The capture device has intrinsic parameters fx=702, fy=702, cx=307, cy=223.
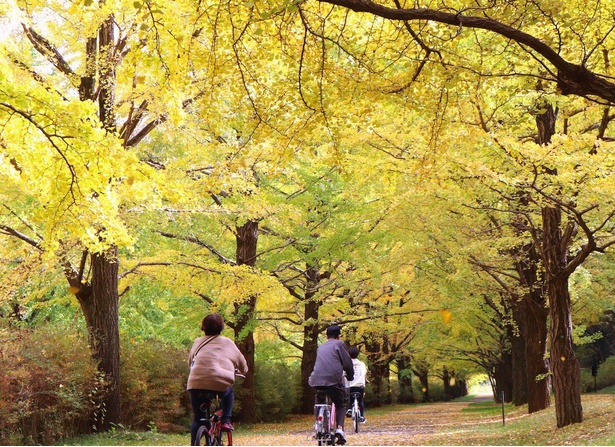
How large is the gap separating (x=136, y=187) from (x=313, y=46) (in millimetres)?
4001

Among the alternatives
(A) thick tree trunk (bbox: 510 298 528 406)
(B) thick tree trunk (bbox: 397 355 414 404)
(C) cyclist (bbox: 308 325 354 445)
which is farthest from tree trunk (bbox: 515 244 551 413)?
(B) thick tree trunk (bbox: 397 355 414 404)

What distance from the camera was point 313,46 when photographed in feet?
25.6

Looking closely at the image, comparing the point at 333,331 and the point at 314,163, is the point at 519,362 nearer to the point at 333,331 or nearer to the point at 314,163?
the point at 314,163

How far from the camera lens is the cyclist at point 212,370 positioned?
660 centimetres

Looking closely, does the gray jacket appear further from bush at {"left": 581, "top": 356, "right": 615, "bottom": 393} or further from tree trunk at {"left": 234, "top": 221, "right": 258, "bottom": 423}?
bush at {"left": 581, "top": 356, "right": 615, "bottom": 393}

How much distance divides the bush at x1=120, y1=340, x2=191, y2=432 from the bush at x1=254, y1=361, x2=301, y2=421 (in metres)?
4.88

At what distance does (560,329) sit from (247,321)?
958 centimetres

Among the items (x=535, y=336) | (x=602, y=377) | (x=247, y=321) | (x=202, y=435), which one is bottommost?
(x=202, y=435)

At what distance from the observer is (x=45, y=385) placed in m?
11.8

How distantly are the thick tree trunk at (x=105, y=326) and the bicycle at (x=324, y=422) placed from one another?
257 inches

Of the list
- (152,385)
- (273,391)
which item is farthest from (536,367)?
(152,385)

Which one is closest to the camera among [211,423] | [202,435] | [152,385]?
[202,435]

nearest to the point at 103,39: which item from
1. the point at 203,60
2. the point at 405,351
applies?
the point at 203,60

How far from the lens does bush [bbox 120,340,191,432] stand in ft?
49.7
